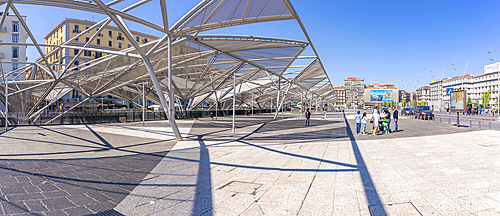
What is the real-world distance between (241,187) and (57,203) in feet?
10.3

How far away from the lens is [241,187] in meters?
5.32

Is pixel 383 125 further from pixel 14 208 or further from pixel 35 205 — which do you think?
pixel 14 208

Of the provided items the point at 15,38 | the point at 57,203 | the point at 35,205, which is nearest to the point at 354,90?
the point at 15,38

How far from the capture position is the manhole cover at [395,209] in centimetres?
393

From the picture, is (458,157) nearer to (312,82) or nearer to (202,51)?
(202,51)

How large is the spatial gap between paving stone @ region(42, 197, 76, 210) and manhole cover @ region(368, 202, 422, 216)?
4760mm

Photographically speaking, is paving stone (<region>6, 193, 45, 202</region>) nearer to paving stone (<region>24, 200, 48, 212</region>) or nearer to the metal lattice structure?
paving stone (<region>24, 200, 48, 212</region>)

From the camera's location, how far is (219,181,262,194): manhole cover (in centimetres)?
511

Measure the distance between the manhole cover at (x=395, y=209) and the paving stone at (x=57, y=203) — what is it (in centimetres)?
476

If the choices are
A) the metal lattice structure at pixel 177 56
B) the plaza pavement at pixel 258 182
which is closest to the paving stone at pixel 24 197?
the plaza pavement at pixel 258 182

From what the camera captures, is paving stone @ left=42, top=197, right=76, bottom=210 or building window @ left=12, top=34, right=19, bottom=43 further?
building window @ left=12, top=34, right=19, bottom=43

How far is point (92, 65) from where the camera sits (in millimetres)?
20141

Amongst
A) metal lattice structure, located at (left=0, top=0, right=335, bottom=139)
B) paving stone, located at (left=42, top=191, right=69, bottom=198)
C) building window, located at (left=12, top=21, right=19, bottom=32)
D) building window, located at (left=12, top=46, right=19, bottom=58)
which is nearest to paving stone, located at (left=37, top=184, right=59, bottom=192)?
paving stone, located at (left=42, top=191, right=69, bottom=198)

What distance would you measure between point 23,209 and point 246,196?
11.3ft
